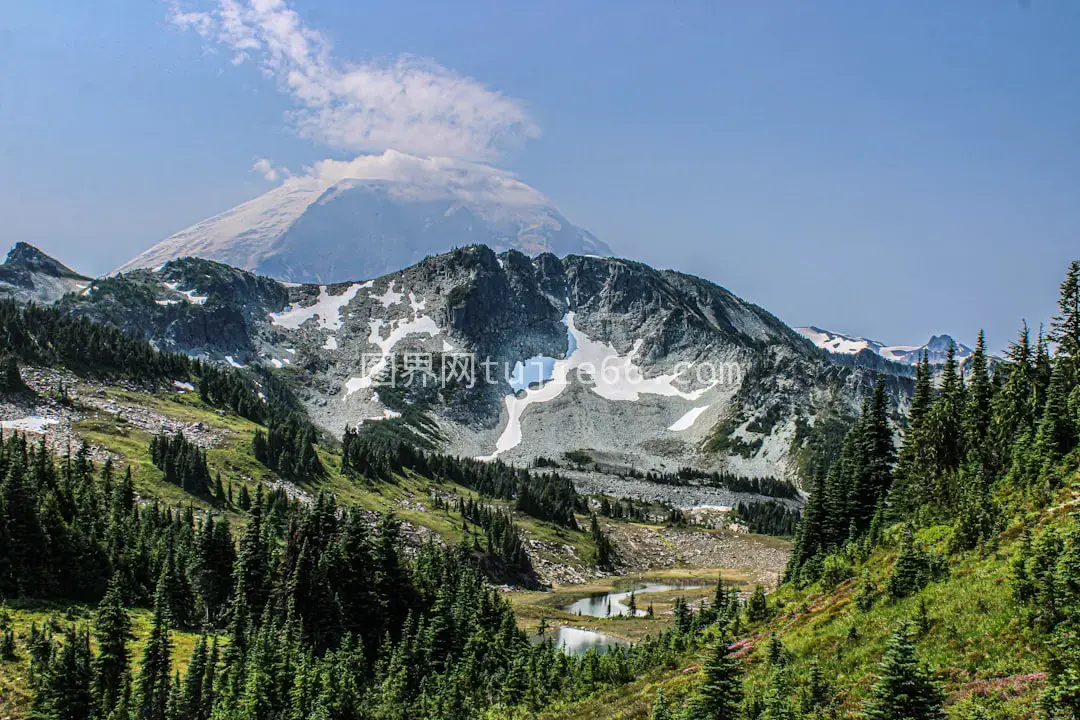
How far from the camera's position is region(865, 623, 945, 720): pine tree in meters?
19.8

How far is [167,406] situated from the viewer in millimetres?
168625

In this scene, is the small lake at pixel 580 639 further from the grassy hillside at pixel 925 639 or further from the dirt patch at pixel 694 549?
the dirt patch at pixel 694 549

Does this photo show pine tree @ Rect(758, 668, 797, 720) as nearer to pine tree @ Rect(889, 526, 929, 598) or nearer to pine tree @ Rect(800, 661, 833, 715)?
pine tree @ Rect(800, 661, 833, 715)

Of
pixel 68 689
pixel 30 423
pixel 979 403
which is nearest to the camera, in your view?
pixel 68 689

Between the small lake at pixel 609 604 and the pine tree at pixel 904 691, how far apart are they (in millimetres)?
90461

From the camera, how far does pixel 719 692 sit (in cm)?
2742

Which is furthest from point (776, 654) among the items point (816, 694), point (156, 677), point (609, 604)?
point (609, 604)

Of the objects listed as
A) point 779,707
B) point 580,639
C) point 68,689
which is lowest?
point 580,639

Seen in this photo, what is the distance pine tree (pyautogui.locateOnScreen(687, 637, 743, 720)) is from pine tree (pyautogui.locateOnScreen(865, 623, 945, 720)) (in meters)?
7.66

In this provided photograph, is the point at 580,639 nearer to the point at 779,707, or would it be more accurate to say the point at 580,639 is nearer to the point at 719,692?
the point at 719,692

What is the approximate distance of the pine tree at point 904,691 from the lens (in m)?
19.8

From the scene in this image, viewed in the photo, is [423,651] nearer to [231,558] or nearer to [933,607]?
[231,558]

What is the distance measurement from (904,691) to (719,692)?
8736 mm

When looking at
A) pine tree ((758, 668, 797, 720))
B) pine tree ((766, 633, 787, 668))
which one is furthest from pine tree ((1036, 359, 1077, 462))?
pine tree ((758, 668, 797, 720))
